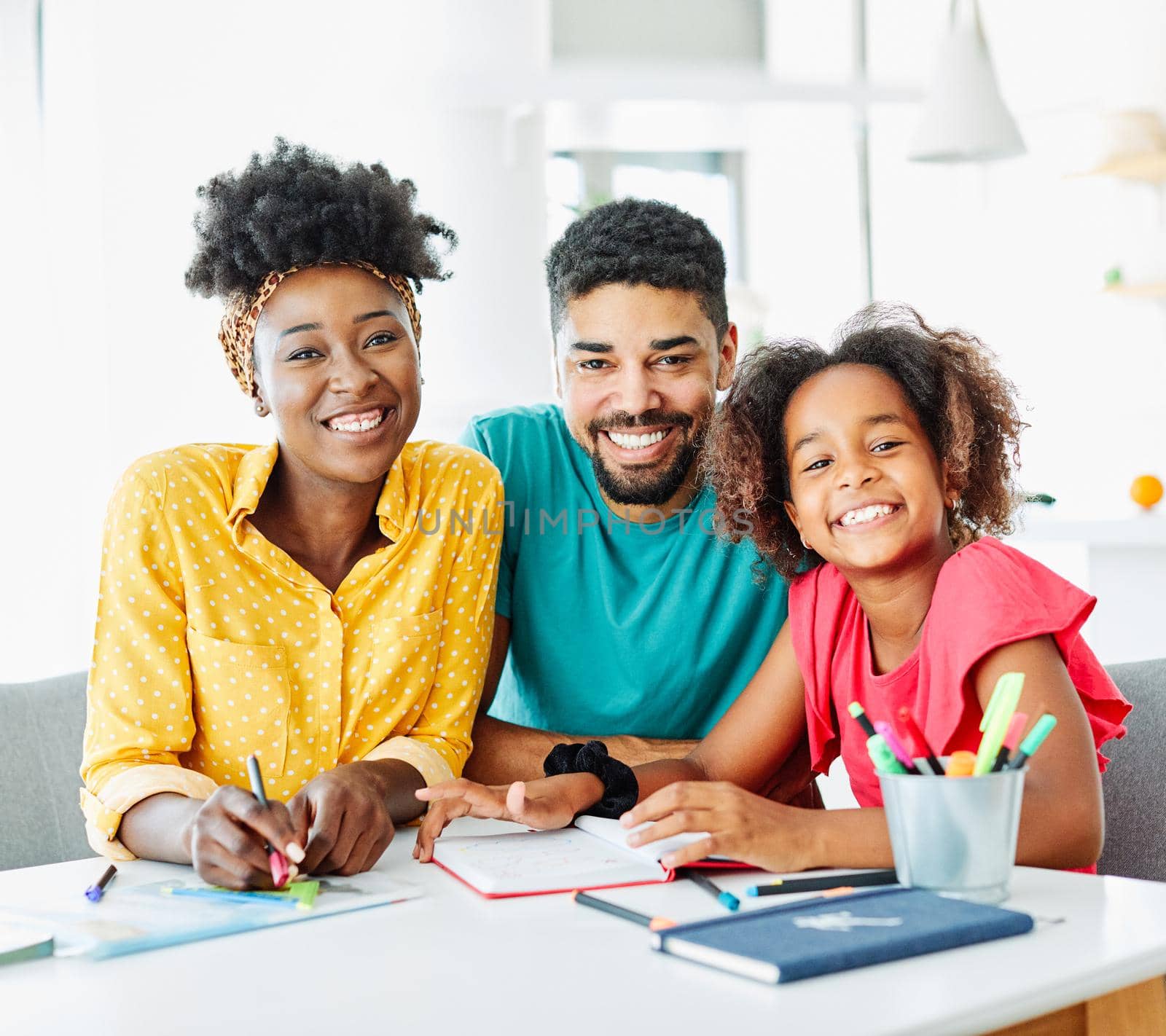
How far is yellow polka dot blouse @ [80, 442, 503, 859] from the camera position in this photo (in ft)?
4.55

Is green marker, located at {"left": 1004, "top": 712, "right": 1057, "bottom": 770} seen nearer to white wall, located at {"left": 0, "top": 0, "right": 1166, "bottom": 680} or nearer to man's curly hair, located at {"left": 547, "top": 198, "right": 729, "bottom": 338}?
man's curly hair, located at {"left": 547, "top": 198, "right": 729, "bottom": 338}

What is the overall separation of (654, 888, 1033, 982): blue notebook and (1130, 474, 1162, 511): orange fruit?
3560 millimetres

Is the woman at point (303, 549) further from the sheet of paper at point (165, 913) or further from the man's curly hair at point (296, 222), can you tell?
the sheet of paper at point (165, 913)

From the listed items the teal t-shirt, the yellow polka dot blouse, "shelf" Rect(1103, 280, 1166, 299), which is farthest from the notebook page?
"shelf" Rect(1103, 280, 1166, 299)

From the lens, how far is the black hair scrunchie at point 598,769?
1.33m

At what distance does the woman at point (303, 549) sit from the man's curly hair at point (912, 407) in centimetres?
33

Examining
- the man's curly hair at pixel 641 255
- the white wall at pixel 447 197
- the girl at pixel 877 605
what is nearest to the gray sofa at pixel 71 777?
the girl at pixel 877 605

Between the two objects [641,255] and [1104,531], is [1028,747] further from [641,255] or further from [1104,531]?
[1104,531]

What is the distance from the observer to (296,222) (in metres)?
1.53

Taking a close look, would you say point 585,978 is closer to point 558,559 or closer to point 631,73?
point 558,559

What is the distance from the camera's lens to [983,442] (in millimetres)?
1526

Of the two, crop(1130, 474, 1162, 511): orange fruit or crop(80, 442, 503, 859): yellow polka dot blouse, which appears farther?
crop(1130, 474, 1162, 511): orange fruit

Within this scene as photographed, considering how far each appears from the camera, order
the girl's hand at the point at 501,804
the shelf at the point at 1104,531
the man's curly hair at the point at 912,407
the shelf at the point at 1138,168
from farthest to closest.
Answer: the shelf at the point at 1138,168 → the shelf at the point at 1104,531 → the man's curly hair at the point at 912,407 → the girl's hand at the point at 501,804

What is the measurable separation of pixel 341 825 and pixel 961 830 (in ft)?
1.68
